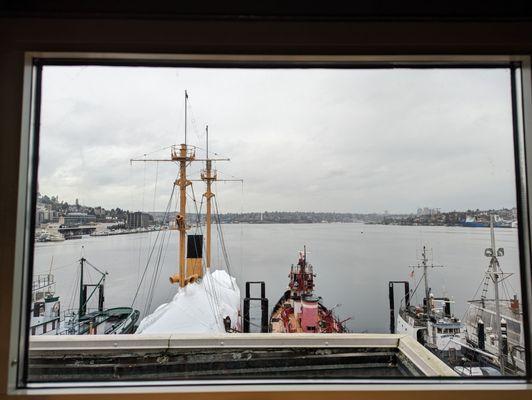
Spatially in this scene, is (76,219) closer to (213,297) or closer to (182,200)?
(182,200)

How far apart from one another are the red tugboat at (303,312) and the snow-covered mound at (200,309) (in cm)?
56

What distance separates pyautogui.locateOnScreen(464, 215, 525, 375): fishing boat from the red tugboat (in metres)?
1.52

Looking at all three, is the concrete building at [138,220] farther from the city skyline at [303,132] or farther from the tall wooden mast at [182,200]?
the tall wooden mast at [182,200]

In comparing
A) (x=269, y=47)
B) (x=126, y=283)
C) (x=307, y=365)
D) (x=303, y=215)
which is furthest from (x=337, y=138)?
(x=126, y=283)

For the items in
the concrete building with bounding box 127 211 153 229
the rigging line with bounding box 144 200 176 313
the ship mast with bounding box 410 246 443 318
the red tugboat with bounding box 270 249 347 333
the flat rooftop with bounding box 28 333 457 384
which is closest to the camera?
the flat rooftop with bounding box 28 333 457 384

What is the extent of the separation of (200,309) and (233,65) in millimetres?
2194

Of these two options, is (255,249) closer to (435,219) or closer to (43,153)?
(435,219)

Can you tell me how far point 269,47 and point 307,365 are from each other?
0.88 metres

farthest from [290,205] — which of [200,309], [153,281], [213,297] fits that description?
[213,297]

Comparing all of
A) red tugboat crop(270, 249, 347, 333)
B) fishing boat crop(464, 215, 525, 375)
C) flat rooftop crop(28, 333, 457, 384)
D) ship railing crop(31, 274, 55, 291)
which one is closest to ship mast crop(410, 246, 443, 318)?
fishing boat crop(464, 215, 525, 375)

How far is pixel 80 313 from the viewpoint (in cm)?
121

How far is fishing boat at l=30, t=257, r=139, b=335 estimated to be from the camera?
0.65 meters

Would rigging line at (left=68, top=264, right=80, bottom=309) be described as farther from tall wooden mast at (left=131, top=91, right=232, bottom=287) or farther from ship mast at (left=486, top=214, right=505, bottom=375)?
ship mast at (left=486, top=214, right=505, bottom=375)

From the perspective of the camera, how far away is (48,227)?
2.09 ft
